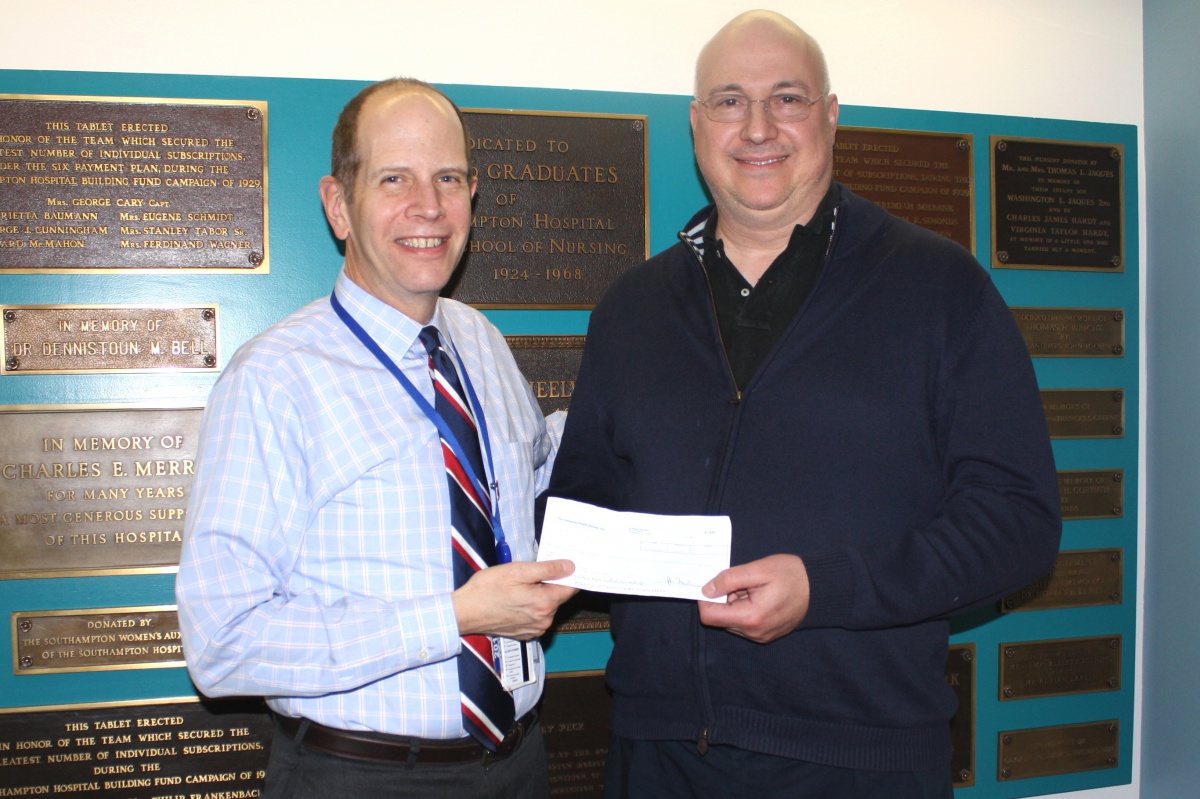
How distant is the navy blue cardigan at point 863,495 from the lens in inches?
87.2

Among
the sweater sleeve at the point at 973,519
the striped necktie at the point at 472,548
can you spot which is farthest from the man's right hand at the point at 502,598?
the sweater sleeve at the point at 973,519

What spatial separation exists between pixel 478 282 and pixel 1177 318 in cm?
312

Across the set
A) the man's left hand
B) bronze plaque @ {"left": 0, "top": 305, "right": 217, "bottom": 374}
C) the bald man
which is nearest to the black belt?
the bald man

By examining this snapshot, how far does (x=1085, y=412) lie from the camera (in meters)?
4.02

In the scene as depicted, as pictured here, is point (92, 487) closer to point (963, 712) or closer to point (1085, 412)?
point (963, 712)

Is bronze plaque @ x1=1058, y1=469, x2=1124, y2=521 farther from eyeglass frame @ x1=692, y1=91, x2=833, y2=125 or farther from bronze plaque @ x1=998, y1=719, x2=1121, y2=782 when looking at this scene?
eyeglass frame @ x1=692, y1=91, x2=833, y2=125

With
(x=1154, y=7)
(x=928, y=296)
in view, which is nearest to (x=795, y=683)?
(x=928, y=296)

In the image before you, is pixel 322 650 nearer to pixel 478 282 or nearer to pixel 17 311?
pixel 478 282

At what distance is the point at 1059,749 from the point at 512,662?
9.59 feet

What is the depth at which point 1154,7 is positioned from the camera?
13.1ft

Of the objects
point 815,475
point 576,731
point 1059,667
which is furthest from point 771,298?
point 1059,667

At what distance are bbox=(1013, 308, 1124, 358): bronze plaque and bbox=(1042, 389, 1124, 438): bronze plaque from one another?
175 mm

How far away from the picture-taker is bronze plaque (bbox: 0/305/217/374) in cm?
318

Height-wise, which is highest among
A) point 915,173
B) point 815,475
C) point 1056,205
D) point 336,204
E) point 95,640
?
point 915,173
